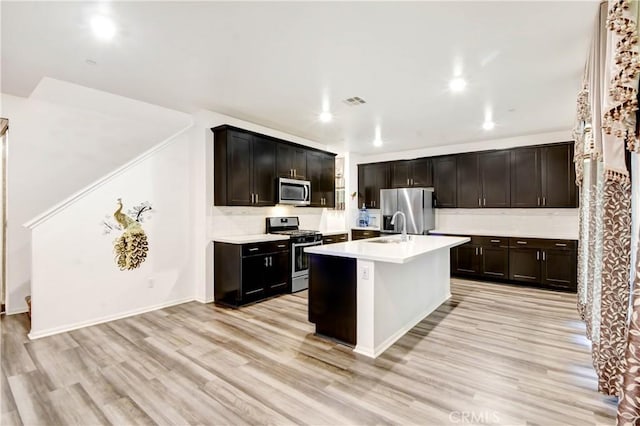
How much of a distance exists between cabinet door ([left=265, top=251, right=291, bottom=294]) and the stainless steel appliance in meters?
0.12

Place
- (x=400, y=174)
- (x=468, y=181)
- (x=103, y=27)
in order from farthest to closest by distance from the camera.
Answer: (x=400, y=174) → (x=468, y=181) → (x=103, y=27)

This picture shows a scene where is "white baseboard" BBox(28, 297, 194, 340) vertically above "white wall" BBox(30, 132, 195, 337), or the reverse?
"white wall" BBox(30, 132, 195, 337)

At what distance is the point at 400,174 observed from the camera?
23.1ft

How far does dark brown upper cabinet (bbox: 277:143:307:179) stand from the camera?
5.32 meters

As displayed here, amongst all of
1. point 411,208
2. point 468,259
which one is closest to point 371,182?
point 411,208

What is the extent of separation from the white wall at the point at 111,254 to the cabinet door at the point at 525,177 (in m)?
5.62

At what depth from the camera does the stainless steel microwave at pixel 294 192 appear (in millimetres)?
5254

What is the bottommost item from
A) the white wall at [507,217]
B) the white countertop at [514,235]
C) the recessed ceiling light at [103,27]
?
the white countertop at [514,235]

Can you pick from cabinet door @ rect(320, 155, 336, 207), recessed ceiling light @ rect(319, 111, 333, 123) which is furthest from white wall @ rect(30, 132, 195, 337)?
cabinet door @ rect(320, 155, 336, 207)

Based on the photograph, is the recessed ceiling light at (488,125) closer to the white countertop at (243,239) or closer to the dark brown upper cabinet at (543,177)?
the dark brown upper cabinet at (543,177)

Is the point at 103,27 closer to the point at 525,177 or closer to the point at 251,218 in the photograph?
the point at 251,218

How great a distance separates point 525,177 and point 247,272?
16.8ft

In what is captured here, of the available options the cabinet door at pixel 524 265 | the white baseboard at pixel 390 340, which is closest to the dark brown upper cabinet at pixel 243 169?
the white baseboard at pixel 390 340
